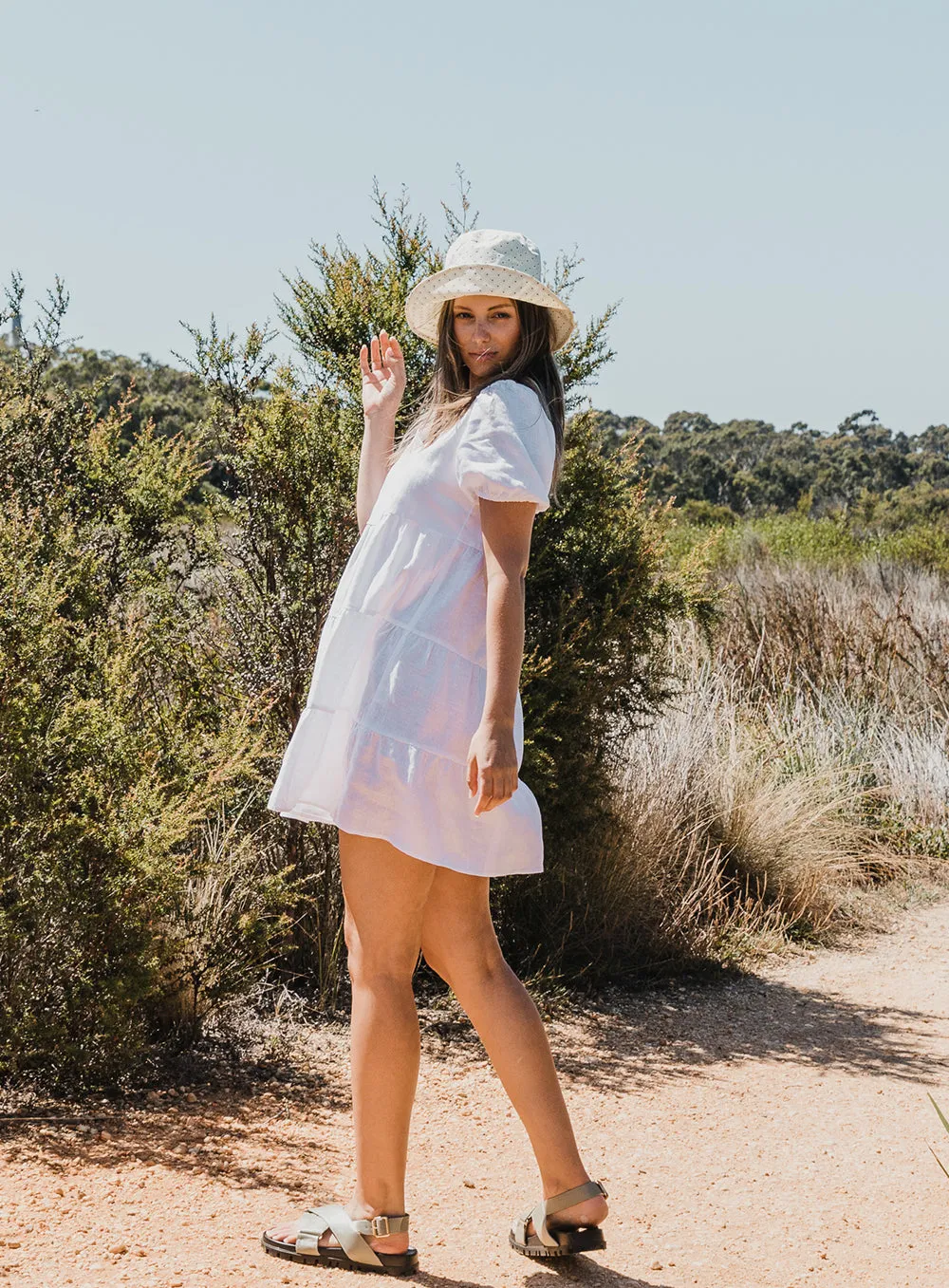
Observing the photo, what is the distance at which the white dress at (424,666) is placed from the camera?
2.46 metres

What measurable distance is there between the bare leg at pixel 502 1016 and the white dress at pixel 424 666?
132 mm

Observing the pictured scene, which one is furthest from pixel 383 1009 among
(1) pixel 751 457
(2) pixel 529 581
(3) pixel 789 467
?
(1) pixel 751 457

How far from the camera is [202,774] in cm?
400

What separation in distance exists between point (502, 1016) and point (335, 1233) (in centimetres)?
54

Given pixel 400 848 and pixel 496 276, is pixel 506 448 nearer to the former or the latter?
pixel 496 276

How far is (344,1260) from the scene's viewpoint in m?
2.56

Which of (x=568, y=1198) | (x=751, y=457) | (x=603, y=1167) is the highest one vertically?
(x=751, y=457)

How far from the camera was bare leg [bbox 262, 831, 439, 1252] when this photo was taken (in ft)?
8.19

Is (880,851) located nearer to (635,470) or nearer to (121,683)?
(635,470)

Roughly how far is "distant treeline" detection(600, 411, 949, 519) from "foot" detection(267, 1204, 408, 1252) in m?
19.8

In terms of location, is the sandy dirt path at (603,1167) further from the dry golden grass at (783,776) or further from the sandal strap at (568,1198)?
the dry golden grass at (783,776)

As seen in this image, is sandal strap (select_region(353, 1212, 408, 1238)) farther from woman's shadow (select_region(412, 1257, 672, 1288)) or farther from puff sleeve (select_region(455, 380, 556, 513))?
puff sleeve (select_region(455, 380, 556, 513))

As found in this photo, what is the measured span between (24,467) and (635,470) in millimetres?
2377

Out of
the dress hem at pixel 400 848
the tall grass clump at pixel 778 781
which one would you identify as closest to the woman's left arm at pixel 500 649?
the dress hem at pixel 400 848
